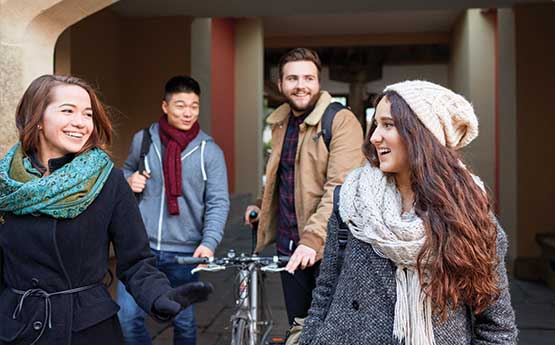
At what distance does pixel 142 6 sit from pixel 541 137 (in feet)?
16.4

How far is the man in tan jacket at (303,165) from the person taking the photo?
2.76m

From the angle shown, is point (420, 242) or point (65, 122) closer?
point (420, 242)

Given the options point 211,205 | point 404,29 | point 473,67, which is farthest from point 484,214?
point 404,29

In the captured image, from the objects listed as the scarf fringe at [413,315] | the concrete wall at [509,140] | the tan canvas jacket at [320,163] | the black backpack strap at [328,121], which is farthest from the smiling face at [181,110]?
the concrete wall at [509,140]

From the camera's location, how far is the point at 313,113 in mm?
2877

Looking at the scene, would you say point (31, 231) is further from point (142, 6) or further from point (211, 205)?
point (142, 6)

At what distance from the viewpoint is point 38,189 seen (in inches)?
75.4

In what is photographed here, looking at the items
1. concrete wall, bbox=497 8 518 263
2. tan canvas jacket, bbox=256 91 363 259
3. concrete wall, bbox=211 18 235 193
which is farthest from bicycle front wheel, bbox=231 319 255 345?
concrete wall, bbox=211 18 235 193

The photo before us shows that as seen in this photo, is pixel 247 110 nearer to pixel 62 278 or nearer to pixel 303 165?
pixel 303 165

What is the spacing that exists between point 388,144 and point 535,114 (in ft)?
19.7

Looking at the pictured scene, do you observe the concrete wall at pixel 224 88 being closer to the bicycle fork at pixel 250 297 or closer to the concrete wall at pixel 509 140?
the concrete wall at pixel 509 140

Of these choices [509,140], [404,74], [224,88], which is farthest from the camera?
[404,74]

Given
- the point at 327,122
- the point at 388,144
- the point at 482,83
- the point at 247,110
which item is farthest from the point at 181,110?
the point at 247,110

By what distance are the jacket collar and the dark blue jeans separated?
0.91 metres
